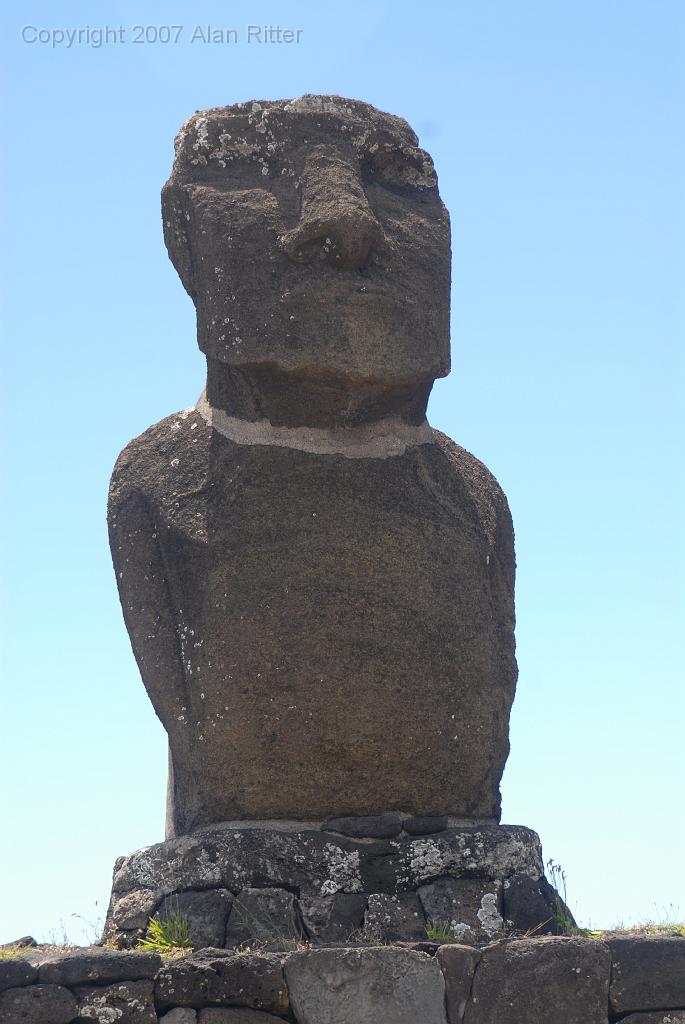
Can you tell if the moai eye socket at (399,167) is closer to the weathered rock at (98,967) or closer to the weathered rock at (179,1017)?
the weathered rock at (98,967)

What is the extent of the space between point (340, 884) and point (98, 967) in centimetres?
97

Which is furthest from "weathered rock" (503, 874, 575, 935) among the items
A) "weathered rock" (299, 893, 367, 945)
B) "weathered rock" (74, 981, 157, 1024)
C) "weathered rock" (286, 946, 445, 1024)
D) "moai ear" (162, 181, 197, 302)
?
"moai ear" (162, 181, 197, 302)

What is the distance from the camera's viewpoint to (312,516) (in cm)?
622

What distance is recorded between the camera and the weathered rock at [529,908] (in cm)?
589

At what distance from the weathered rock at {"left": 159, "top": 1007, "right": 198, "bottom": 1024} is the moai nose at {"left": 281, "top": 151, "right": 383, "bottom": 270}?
2.85m

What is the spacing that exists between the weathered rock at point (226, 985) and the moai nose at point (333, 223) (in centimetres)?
271

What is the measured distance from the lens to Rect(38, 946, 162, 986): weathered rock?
17.0ft

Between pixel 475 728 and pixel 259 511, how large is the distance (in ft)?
3.91

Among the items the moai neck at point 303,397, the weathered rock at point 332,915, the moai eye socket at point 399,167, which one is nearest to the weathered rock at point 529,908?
the weathered rock at point 332,915

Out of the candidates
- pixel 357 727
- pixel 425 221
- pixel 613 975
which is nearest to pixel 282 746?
pixel 357 727

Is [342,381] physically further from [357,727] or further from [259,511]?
[357,727]

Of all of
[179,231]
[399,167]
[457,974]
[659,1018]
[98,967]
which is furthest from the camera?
[399,167]

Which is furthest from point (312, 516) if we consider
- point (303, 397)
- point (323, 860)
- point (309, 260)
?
point (323, 860)

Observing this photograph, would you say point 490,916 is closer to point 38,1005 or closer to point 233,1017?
point 233,1017
